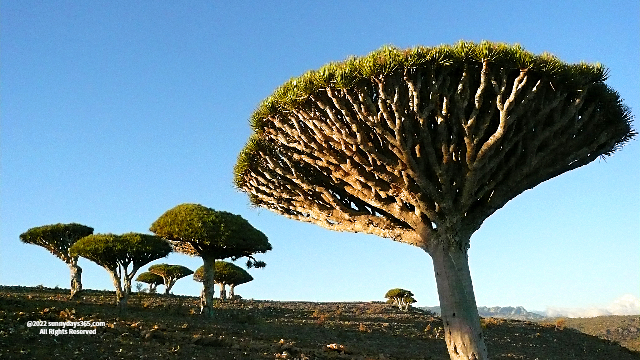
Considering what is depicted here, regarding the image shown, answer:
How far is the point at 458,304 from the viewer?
894cm

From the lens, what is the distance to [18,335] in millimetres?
11211

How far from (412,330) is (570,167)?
1279cm

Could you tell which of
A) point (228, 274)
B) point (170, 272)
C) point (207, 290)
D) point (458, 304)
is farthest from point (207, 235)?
point (170, 272)

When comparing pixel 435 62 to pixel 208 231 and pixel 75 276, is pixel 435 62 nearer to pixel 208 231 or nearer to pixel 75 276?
pixel 208 231

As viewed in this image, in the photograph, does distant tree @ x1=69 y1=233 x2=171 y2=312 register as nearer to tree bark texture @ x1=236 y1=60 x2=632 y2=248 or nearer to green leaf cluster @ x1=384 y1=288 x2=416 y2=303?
tree bark texture @ x1=236 y1=60 x2=632 y2=248

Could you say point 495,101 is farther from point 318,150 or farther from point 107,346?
point 107,346

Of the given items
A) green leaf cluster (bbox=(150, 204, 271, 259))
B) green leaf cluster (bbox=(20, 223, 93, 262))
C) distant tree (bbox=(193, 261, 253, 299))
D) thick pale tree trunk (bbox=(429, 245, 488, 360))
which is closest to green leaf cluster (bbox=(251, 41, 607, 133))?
thick pale tree trunk (bbox=(429, 245, 488, 360))

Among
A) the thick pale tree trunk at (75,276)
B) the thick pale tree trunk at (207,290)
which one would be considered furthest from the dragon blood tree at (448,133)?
the thick pale tree trunk at (75,276)

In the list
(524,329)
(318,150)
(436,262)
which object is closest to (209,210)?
(318,150)

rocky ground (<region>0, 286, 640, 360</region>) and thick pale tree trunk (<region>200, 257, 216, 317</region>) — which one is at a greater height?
thick pale tree trunk (<region>200, 257, 216, 317</region>)

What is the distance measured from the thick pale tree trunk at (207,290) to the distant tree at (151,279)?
2910cm

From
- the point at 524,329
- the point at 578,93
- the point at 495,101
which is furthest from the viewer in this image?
the point at 524,329

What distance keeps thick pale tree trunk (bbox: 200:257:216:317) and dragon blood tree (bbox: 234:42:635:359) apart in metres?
12.5

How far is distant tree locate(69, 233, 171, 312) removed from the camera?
20500 millimetres
